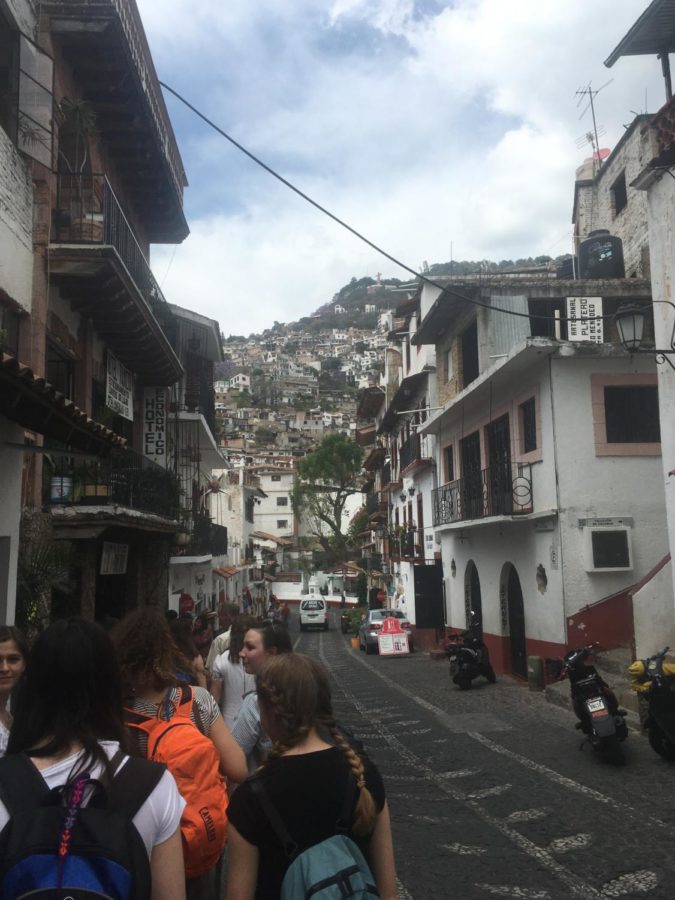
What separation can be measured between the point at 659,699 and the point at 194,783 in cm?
689

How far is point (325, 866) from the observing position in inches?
95.4

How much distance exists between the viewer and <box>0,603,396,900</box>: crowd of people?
7.00 feet

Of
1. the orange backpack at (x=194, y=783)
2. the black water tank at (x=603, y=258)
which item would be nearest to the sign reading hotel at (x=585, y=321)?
the black water tank at (x=603, y=258)

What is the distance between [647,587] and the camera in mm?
12758

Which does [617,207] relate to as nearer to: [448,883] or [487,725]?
[487,725]

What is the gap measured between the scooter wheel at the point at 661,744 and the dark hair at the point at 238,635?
504cm

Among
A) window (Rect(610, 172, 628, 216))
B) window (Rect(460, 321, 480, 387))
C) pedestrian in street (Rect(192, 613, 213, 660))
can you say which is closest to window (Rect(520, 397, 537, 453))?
window (Rect(460, 321, 480, 387))

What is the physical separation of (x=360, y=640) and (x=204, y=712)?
91.4ft

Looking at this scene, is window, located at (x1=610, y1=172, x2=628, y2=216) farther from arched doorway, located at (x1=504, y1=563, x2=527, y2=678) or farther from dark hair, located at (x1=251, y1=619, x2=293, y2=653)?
dark hair, located at (x1=251, y1=619, x2=293, y2=653)

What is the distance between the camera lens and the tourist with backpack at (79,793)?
205cm

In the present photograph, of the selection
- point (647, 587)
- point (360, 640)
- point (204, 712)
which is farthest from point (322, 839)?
point (360, 640)

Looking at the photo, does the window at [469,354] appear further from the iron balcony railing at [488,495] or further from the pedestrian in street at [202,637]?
the pedestrian in street at [202,637]

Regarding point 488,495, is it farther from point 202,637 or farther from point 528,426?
point 202,637

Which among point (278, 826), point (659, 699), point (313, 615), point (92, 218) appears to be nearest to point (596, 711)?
point (659, 699)
